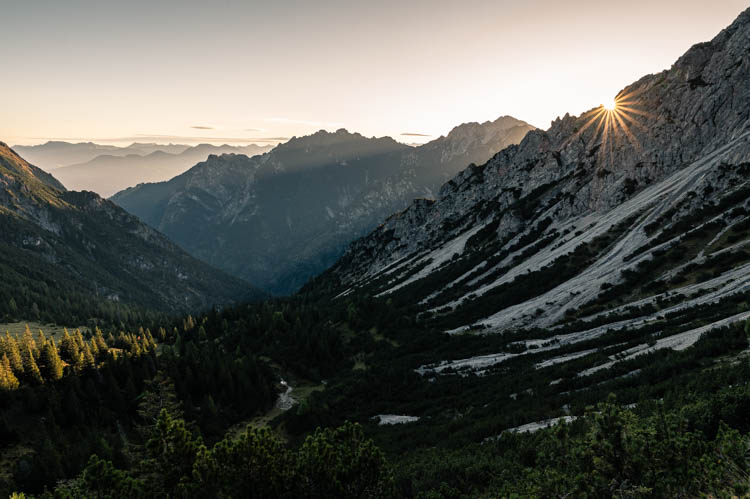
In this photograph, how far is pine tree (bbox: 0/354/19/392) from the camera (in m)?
64.2

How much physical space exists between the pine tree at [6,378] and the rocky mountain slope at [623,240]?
76021mm

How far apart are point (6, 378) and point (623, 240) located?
127086 mm

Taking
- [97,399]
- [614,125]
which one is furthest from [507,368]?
[614,125]

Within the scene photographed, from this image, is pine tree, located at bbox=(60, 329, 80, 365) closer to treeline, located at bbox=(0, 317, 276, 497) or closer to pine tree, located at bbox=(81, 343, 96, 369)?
treeline, located at bbox=(0, 317, 276, 497)

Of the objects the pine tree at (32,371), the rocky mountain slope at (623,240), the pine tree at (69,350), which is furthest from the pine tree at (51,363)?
the rocky mountain slope at (623,240)

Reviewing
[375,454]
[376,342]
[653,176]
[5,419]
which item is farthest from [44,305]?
[653,176]

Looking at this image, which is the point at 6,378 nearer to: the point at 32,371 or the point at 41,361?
the point at 32,371

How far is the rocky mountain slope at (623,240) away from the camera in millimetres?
56219

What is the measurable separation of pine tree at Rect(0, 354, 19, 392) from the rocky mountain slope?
76.0m

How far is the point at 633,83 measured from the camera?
148875mm

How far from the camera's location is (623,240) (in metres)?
86.6

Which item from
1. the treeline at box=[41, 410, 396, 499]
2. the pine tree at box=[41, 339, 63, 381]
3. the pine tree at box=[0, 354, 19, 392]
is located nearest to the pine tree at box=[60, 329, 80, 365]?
the pine tree at box=[41, 339, 63, 381]

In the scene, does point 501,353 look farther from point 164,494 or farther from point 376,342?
point 164,494

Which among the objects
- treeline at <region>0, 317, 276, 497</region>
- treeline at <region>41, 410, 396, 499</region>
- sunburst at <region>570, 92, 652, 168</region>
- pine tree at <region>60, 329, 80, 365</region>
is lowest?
treeline at <region>0, 317, 276, 497</region>
